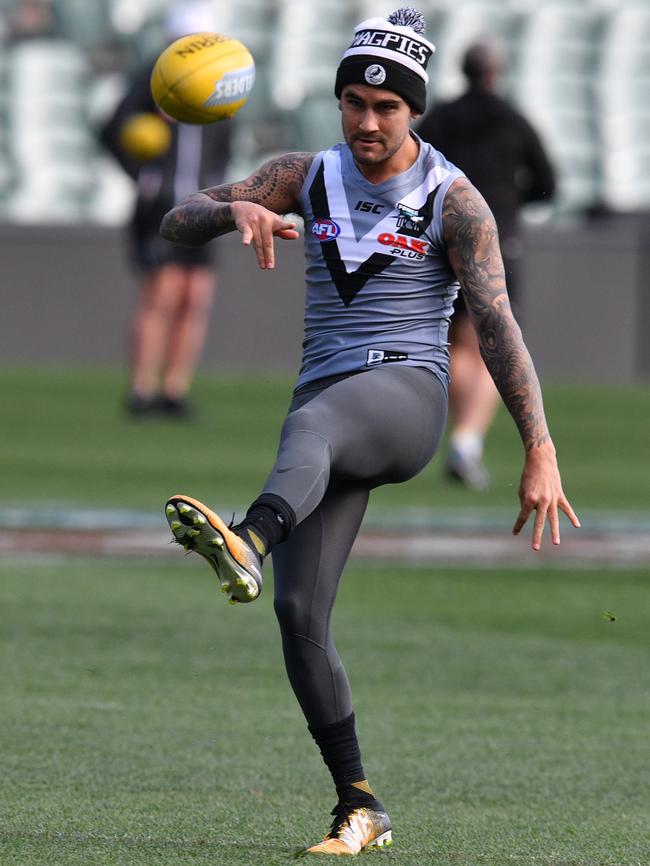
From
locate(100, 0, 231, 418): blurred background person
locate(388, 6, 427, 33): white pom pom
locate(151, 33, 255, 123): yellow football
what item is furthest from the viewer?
locate(100, 0, 231, 418): blurred background person

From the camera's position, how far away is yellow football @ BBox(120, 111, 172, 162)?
622 inches

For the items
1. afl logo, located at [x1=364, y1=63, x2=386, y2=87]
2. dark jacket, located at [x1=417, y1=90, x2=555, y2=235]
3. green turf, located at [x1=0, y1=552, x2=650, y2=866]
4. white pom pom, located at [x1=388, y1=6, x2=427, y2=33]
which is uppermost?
dark jacket, located at [x1=417, y1=90, x2=555, y2=235]

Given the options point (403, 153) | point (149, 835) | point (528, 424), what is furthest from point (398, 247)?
point (149, 835)

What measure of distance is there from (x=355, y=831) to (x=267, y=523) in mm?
906

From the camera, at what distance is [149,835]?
4859mm

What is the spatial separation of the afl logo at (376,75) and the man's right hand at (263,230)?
440 mm

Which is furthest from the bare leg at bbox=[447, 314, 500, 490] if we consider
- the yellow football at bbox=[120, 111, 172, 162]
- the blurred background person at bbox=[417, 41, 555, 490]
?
the yellow football at bbox=[120, 111, 172, 162]

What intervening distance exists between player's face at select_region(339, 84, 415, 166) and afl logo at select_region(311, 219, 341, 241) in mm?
187

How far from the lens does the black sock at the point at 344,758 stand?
16.0 feet

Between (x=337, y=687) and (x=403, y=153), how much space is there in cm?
139

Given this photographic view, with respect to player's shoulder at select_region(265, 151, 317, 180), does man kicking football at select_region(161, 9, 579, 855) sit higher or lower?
lower

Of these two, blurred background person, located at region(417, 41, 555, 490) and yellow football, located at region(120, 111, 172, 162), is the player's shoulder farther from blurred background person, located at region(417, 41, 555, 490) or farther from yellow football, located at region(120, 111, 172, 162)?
yellow football, located at region(120, 111, 172, 162)

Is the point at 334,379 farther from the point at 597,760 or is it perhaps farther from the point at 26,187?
the point at 26,187

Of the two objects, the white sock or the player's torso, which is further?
the white sock
